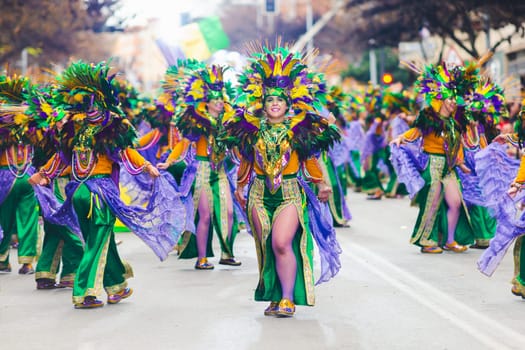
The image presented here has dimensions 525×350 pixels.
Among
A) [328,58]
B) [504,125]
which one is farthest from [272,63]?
[504,125]

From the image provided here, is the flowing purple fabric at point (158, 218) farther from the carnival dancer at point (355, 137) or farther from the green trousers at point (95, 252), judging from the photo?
the carnival dancer at point (355, 137)

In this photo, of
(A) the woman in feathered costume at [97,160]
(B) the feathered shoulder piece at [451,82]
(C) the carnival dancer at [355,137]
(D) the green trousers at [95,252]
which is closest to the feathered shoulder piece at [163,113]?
(B) the feathered shoulder piece at [451,82]

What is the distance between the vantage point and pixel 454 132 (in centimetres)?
1268

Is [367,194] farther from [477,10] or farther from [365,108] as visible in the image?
[477,10]

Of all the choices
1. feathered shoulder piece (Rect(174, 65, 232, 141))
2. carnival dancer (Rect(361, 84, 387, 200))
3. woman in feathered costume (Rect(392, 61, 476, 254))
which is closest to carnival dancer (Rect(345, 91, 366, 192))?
carnival dancer (Rect(361, 84, 387, 200))

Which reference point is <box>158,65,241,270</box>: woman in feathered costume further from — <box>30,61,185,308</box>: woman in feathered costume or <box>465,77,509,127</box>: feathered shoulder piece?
<box>465,77,509,127</box>: feathered shoulder piece

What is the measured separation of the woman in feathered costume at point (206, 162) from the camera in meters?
11.9

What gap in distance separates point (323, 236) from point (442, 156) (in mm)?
4036

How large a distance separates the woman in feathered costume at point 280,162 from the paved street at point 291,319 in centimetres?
37

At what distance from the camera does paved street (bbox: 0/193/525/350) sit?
7688 millimetres

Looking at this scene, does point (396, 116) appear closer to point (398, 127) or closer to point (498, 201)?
point (398, 127)

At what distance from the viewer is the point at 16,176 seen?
12.0m

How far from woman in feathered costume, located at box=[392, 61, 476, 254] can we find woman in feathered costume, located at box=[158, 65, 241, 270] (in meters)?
2.27

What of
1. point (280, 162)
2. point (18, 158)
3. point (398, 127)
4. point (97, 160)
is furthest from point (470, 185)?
point (398, 127)
